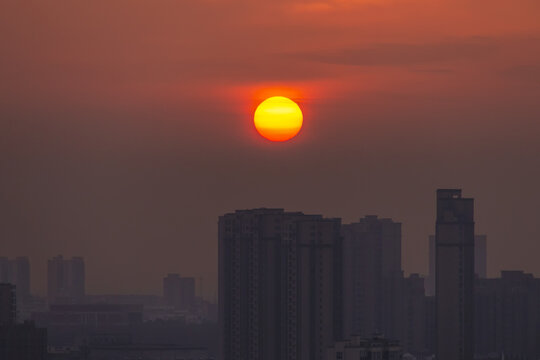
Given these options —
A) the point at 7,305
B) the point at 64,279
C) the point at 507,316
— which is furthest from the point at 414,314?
the point at 64,279

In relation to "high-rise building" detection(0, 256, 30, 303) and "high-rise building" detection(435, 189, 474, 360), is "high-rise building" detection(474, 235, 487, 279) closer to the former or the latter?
"high-rise building" detection(435, 189, 474, 360)

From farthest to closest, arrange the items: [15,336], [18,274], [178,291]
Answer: [178,291]
[18,274]
[15,336]

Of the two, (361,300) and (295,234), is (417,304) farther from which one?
(295,234)

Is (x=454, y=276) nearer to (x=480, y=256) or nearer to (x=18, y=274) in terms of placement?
(x=480, y=256)

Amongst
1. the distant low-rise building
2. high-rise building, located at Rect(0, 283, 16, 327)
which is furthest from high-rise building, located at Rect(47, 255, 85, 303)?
the distant low-rise building

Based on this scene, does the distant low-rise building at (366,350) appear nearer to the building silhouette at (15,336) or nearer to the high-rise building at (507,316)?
the building silhouette at (15,336)

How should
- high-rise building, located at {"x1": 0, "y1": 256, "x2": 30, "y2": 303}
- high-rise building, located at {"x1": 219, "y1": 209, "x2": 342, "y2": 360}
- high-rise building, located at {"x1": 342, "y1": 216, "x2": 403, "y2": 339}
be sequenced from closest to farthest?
1. high-rise building, located at {"x1": 219, "y1": 209, "x2": 342, "y2": 360}
2. high-rise building, located at {"x1": 342, "y1": 216, "x2": 403, "y2": 339}
3. high-rise building, located at {"x1": 0, "y1": 256, "x2": 30, "y2": 303}

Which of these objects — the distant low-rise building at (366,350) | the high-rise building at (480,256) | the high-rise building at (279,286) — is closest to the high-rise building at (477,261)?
the high-rise building at (480,256)
